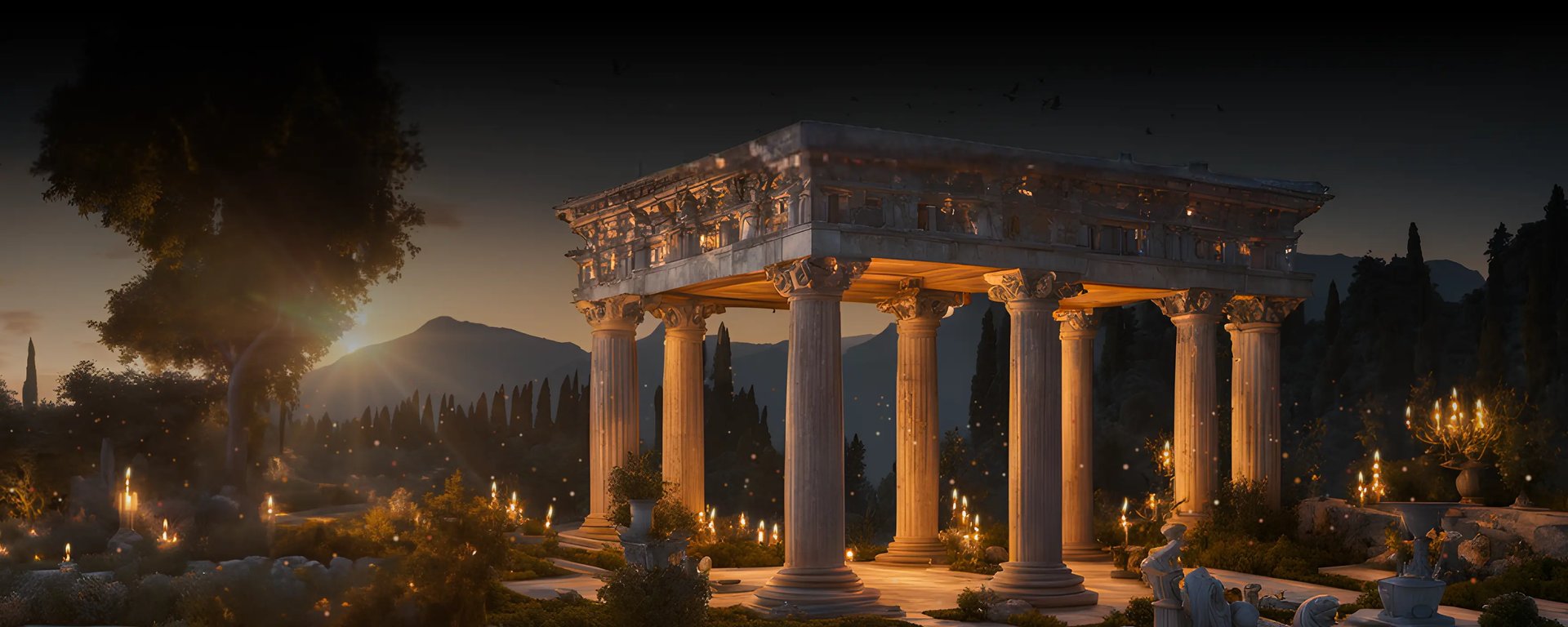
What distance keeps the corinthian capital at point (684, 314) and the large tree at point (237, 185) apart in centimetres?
1473

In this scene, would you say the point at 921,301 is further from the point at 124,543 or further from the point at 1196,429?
the point at 124,543

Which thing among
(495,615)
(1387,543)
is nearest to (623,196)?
(495,615)

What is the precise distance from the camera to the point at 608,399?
37.2m

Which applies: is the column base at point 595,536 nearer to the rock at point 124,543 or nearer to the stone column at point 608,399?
the stone column at point 608,399

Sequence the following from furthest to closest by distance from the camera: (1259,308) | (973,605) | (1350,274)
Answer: (1350,274) → (1259,308) → (973,605)

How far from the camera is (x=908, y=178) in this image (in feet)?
89.7

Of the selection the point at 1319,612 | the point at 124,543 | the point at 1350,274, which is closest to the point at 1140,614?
the point at 1319,612

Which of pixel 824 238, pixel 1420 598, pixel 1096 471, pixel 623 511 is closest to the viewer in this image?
pixel 1420 598

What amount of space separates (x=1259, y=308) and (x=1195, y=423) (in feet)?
10.9

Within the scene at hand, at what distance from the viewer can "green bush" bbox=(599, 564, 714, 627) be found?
21609 millimetres

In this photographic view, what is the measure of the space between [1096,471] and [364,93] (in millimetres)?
54800

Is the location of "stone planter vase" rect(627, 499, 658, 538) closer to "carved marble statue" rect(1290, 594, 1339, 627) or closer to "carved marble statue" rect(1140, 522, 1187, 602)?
"carved marble statue" rect(1140, 522, 1187, 602)

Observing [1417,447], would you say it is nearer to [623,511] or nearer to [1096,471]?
[1096,471]

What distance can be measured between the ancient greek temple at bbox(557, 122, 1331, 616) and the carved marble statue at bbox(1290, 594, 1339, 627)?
7.56 meters
